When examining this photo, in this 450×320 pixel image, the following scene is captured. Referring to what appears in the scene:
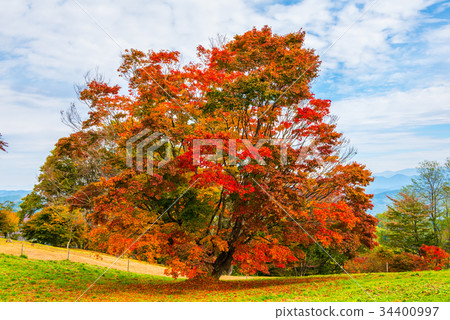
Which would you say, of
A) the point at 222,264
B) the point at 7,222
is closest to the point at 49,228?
the point at 7,222

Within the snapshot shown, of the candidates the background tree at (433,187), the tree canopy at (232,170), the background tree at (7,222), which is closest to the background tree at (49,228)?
the background tree at (7,222)

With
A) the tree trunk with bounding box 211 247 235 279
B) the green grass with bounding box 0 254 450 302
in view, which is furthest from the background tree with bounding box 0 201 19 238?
the tree trunk with bounding box 211 247 235 279

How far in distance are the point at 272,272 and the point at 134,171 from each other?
24.7m

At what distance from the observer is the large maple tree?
11.8 meters

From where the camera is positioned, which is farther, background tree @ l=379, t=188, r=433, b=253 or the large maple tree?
background tree @ l=379, t=188, r=433, b=253

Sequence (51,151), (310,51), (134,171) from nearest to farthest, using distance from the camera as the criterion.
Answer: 1. (134,171)
2. (310,51)
3. (51,151)

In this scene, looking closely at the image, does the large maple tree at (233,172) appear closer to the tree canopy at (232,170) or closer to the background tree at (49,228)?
the tree canopy at (232,170)

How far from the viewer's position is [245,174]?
40.0 ft

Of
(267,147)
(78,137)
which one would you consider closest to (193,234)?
(267,147)

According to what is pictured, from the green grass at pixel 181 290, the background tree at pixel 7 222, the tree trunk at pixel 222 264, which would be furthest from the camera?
the background tree at pixel 7 222

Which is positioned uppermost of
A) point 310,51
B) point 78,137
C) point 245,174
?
point 310,51

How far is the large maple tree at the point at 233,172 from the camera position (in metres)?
11.8

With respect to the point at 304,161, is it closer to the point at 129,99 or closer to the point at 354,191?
the point at 354,191

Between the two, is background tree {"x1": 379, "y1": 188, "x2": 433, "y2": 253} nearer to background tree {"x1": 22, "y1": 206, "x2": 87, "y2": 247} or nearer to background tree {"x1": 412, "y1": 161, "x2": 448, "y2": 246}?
background tree {"x1": 412, "y1": 161, "x2": 448, "y2": 246}
